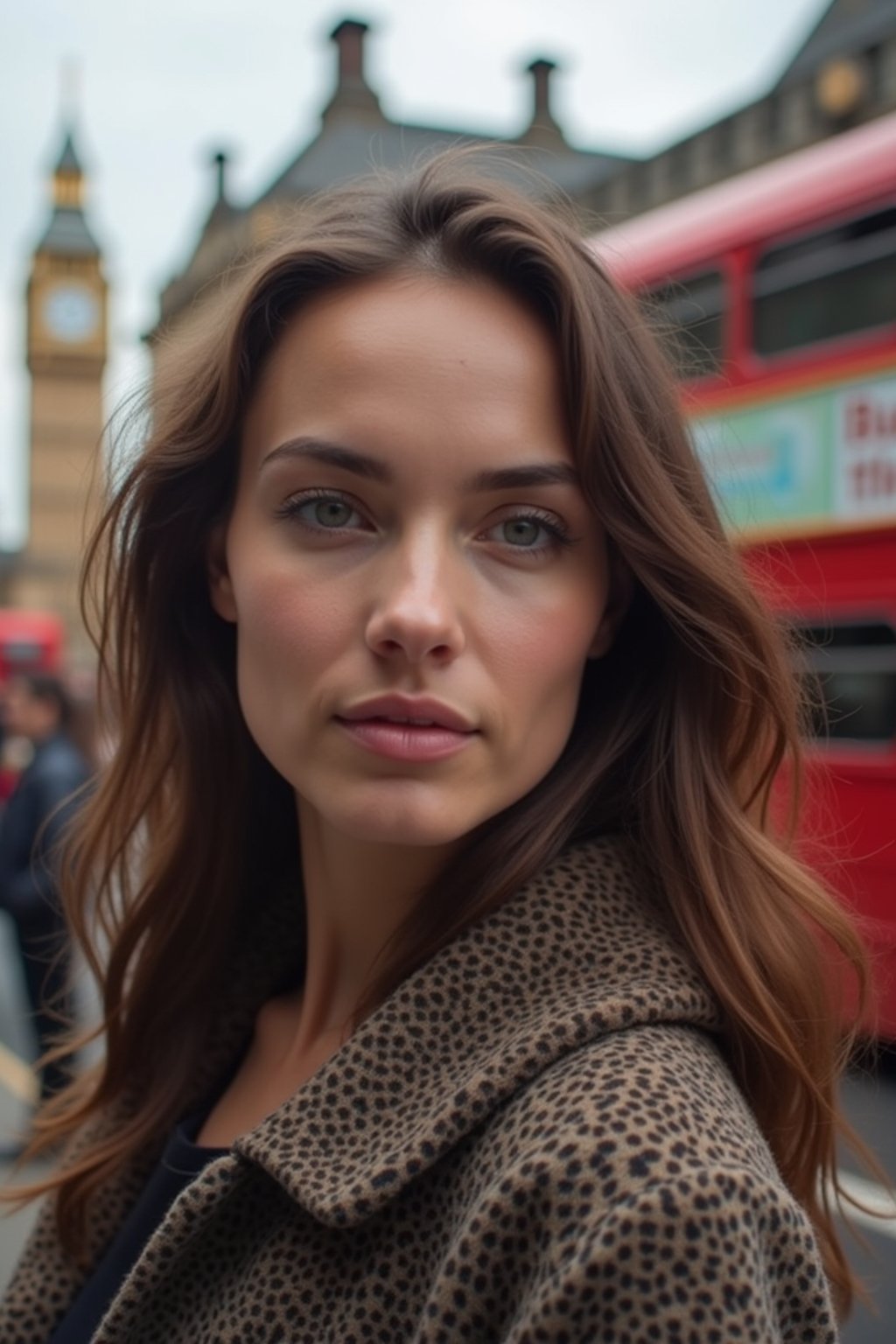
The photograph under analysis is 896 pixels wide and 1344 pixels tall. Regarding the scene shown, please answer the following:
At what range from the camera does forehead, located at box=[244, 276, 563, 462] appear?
116 cm

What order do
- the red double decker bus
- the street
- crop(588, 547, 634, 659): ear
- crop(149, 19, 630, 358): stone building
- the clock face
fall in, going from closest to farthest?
crop(588, 547, 634, 659): ear, the street, the red double decker bus, crop(149, 19, 630, 358): stone building, the clock face

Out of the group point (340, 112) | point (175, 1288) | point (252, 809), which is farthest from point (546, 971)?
point (340, 112)

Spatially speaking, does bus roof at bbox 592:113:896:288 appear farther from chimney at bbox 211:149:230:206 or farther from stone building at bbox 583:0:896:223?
chimney at bbox 211:149:230:206

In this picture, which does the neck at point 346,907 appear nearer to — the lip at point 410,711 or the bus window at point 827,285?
the lip at point 410,711

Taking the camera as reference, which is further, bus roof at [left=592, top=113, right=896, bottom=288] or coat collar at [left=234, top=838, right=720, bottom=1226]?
bus roof at [left=592, top=113, right=896, bottom=288]

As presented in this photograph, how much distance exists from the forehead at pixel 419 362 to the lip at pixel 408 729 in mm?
209

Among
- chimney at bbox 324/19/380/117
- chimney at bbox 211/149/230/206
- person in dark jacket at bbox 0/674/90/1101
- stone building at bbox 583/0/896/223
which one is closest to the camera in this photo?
person in dark jacket at bbox 0/674/90/1101

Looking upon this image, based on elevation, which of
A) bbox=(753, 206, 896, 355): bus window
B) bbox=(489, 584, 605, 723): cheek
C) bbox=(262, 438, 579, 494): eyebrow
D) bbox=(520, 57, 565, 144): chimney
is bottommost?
bbox=(489, 584, 605, 723): cheek

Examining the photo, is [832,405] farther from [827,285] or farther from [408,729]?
[408,729]

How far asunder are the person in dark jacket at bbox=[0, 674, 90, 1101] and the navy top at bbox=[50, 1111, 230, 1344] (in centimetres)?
413

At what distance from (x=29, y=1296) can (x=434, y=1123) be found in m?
0.75

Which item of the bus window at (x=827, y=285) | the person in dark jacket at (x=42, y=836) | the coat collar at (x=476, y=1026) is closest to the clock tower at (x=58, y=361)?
the bus window at (x=827, y=285)

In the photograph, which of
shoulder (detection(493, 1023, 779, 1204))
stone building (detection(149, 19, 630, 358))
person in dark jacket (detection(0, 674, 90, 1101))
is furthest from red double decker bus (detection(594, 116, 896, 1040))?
stone building (detection(149, 19, 630, 358))

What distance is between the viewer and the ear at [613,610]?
1292mm
